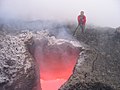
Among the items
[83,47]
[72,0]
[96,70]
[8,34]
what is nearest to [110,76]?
[96,70]

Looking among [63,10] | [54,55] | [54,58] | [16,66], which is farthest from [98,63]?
[63,10]

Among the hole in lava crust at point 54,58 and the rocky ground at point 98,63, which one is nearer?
the rocky ground at point 98,63

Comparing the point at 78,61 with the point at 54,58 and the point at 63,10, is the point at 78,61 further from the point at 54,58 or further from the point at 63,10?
the point at 63,10

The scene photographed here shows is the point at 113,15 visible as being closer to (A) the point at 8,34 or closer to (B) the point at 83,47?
(B) the point at 83,47

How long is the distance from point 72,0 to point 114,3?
3.50m

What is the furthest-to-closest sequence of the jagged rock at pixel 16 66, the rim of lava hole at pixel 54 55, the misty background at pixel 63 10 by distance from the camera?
the misty background at pixel 63 10 < the rim of lava hole at pixel 54 55 < the jagged rock at pixel 16 66

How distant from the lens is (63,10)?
69.4 ft

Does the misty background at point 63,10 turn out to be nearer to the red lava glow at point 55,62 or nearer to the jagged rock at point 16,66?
the red lava glow at point 55,62

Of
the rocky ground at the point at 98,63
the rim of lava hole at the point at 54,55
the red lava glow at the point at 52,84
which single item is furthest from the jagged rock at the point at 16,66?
the red lava glow at the point at 52,84

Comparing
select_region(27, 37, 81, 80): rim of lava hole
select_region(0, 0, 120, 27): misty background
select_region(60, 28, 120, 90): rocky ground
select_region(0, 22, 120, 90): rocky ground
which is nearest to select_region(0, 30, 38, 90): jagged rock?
select_region(0, 22, 120, 90): rocky ground

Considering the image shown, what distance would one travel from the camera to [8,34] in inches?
645

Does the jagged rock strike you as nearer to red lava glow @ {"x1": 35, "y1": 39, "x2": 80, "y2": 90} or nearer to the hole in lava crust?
the hole in lava crust

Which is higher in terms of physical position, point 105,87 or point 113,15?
point 113,15

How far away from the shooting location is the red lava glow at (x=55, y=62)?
16.7 meters
